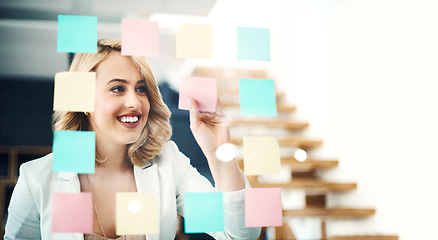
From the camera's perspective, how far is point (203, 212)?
4.59ft

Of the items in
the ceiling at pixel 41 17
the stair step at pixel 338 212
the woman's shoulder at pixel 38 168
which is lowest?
the stair step at pixel 338 212

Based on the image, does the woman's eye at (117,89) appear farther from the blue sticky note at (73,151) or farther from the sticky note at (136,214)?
the sticky note at (136,214)

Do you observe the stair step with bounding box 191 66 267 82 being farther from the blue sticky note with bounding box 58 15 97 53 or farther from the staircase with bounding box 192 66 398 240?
the blue sticky note with bounding box 58 15 97 53

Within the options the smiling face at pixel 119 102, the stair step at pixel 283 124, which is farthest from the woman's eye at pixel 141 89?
the stair step at pixel 283 124

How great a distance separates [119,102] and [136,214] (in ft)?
1.27

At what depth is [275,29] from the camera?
1908 mm

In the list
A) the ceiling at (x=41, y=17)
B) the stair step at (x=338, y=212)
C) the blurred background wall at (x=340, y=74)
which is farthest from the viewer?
the stair step at (x=338, y=212)

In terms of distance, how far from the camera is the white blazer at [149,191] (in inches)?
52.3

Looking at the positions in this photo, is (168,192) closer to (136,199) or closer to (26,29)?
(136,199)

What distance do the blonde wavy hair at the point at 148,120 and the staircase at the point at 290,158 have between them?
20cm

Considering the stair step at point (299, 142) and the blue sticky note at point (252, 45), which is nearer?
the blue sticky note at point (252, 45)


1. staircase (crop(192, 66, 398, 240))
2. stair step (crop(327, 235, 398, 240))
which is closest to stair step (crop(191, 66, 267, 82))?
staircase (crop(192, 66, 398, 240))

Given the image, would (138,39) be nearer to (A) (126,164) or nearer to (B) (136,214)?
(A) (126,164)

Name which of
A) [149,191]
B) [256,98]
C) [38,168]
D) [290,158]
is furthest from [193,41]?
[290,158]
